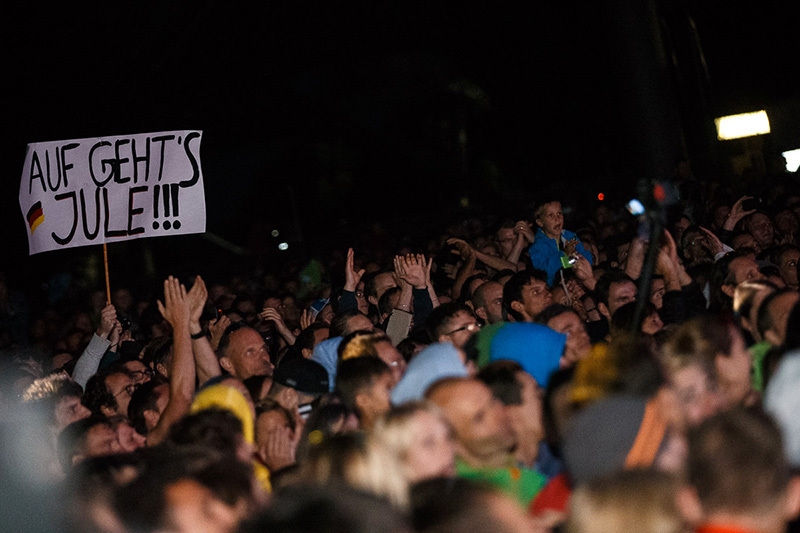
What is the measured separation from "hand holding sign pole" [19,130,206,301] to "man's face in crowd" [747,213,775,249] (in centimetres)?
503

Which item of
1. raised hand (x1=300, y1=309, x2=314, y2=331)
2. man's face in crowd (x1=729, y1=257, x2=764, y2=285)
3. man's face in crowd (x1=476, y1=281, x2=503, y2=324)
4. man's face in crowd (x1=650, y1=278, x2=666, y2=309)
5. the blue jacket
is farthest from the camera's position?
raised hand (x1=300, y1=309, x2=314, y2=331)

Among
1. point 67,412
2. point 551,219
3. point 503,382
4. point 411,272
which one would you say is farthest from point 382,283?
point 503,382

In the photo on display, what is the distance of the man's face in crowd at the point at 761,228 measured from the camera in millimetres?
9273

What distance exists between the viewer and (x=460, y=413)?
3.94 meters

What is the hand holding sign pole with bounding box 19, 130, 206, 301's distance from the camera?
25.4ft

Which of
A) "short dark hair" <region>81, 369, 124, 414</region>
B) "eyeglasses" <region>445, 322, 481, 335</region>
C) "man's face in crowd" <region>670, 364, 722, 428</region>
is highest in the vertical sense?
"eyeglasses" <region>445, 322, 481, 335</region>

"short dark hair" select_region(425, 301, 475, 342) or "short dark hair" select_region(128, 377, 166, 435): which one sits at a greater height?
"short dark hair" select_region(425, 301, 475, 342)

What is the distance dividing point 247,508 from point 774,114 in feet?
62.0

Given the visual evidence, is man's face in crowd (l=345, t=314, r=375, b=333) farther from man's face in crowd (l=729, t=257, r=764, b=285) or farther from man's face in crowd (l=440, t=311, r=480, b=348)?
man's face in crowd (l=729, t=257, r=764, b=285)

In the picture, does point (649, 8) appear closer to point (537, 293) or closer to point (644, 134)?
point (644, 134)

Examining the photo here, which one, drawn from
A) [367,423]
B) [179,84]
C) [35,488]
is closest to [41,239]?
[35,488]

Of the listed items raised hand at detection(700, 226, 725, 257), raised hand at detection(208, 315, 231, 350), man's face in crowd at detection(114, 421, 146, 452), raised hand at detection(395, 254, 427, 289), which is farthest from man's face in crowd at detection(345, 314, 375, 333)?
raised hand at detection(700, 226, 725, 257)

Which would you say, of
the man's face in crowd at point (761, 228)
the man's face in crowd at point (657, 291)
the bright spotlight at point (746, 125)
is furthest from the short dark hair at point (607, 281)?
the bright spotlight at point (746, 125)

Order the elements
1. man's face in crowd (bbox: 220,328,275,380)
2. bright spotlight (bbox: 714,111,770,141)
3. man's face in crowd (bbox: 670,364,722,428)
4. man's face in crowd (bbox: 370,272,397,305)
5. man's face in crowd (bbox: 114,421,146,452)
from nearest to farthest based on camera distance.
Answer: man's face in crowd (bbox: 670,364,722,428) < man's face in crowd (bbox: 114,421,146,452) < man's face in crowd (bbox: 220,328,275,380) < man's face in crowd (bbox: 370,272,397,305) < bright spotlight (bbox: 714,111,770,141)
